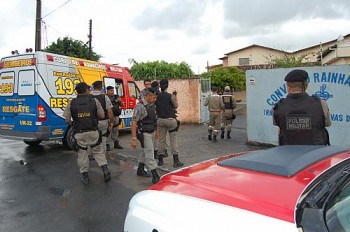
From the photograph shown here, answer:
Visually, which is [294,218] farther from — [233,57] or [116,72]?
[233,57]

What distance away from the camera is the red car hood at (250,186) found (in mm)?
1839

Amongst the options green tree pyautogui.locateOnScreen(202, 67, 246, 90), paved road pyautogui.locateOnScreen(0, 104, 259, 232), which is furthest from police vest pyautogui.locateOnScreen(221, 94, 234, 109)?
green tree pyautogui.locateOnScreen(202, 67, 246, 90)

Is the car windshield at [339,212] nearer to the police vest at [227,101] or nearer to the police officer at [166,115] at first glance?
the police officer at [166,115]

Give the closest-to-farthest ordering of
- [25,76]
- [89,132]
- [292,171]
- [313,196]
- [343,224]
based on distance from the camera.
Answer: [343,224] < [313,196] < [292,171] < [89,132] < [25,76]

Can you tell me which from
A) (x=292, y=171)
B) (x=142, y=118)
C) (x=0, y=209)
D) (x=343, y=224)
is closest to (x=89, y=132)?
(x=142, y=118)

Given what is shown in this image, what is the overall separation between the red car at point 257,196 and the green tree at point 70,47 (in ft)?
101

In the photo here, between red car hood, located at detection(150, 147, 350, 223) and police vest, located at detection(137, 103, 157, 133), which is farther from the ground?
police vest, located at detection(137, 103, 157, 133)

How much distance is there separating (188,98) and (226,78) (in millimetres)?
15380

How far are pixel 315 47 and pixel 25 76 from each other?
4072cm

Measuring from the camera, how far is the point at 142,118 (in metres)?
6.74

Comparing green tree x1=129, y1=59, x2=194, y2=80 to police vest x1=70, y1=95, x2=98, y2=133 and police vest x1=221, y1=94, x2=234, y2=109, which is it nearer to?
police vest x1=221, y1=94, x2=234, y2=109

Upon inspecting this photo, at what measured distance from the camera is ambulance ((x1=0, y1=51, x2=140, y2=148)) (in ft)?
30.2

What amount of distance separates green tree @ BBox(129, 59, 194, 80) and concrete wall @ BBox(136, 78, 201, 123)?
41.8ft

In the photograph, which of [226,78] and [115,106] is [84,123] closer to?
[115,106]
